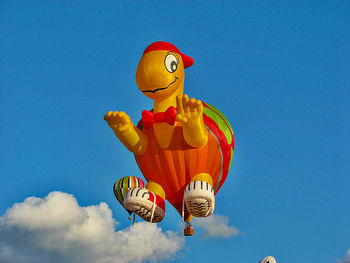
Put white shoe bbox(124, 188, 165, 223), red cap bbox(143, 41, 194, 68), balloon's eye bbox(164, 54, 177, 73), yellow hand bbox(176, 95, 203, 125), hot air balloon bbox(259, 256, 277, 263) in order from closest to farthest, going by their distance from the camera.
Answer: hot air balloon bbox(259, 256, 277, 263) → yellow hand bbox(176, 95, 203, 125) → white shoe bbox(124, 188, 165, 223) → balloon's eye bbox(164, 54, 177, 73) → red cap bbox(143, 41, 194, 68)

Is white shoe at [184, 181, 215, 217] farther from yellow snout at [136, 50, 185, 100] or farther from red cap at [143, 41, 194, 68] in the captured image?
red cap at [143, 41, 194, 68]

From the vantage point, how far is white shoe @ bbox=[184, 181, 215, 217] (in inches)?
581

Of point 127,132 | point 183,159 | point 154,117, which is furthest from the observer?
point 154,117

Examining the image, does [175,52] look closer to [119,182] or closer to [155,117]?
[155,117]

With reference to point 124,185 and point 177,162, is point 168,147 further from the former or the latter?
point 124,185

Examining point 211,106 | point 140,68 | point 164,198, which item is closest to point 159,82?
point 140,68

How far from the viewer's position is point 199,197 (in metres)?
14.7

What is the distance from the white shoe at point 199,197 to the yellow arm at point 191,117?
40.5 inches

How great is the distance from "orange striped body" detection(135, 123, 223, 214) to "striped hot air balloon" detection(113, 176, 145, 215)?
32 centimetres

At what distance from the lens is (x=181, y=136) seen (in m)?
15.3

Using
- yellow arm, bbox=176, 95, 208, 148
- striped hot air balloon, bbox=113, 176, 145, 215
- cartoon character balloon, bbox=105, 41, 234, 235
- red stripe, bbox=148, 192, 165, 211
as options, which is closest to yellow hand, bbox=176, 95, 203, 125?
yellow arm, bbox=176, 95, 208, 148

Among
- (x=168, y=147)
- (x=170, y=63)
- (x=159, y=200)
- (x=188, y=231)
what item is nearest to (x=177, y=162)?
(x=168, y=147)

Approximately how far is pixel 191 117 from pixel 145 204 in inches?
87.4

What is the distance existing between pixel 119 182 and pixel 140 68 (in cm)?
273
